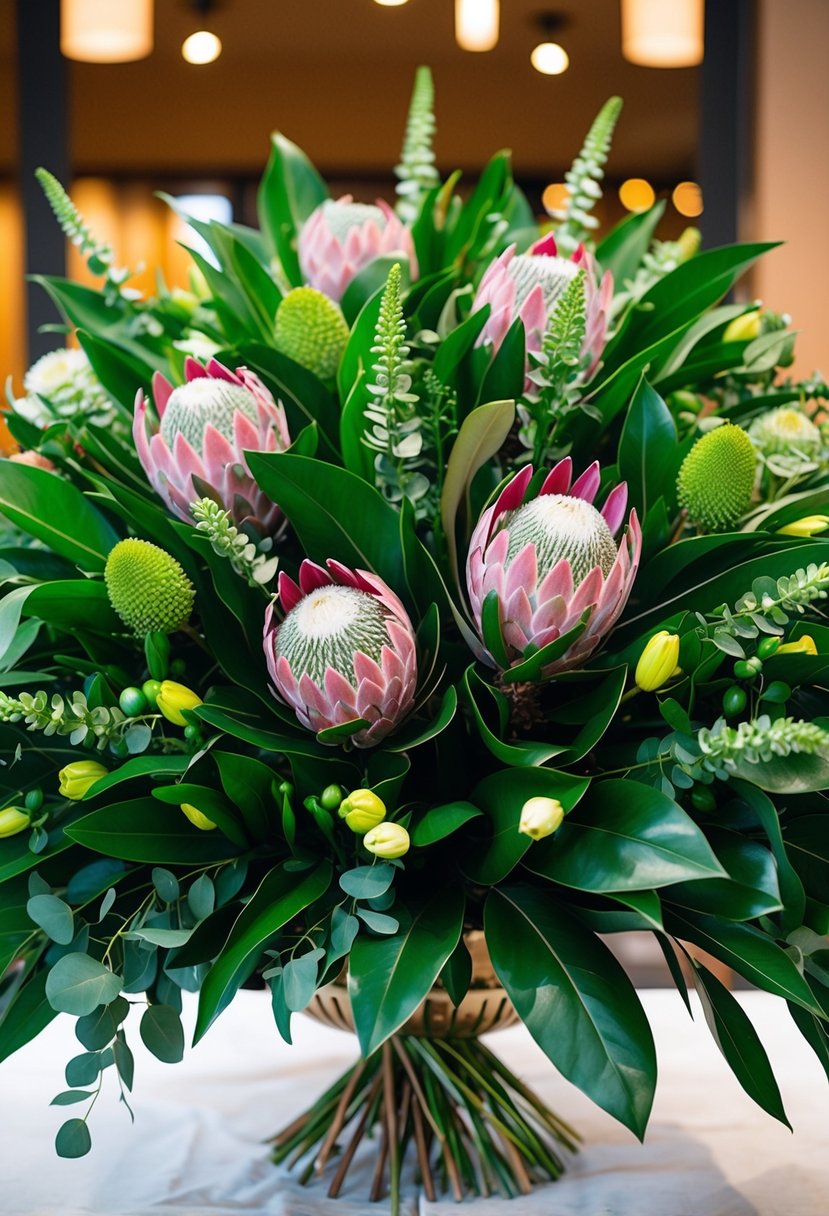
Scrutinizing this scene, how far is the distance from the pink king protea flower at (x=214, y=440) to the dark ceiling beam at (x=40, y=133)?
169 centimetres

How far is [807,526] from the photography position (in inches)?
21.3

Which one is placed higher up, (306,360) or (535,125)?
(535,125)

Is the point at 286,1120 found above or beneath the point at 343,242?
beneath

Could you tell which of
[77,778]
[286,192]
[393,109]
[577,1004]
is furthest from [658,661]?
[393,109]

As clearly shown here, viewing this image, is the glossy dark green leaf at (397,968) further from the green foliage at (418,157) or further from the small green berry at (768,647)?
the green foliage at (418,157)

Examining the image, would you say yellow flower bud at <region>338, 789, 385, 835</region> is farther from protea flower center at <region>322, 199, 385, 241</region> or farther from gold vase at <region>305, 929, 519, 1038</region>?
protea flower center at <region>322, 199, 385, 241</region>

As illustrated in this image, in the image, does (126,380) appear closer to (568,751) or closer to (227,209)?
(568,751)

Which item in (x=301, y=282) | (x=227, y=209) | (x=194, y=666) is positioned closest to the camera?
(x=194, y=666)

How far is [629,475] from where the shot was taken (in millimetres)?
560

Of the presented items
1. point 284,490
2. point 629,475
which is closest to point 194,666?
point 284,490

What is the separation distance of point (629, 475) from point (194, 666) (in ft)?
0.76

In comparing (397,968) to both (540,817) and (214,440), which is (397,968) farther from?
(214,440)

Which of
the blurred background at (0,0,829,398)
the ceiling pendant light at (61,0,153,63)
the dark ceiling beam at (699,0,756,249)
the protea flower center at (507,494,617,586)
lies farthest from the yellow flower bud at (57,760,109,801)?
the ceiling pendant light at (61,0,153,63)

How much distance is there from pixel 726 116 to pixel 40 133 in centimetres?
126
